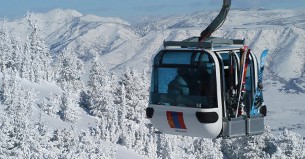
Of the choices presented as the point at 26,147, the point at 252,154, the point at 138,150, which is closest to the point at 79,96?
the point at 138,150

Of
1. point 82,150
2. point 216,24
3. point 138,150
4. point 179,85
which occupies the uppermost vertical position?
point 216,24

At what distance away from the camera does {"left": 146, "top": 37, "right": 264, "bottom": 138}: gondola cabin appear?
611 inches

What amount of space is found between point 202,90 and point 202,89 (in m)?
0.03

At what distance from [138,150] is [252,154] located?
63.5 feet

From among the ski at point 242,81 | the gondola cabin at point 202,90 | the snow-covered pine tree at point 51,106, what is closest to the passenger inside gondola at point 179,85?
the gondola cabin at point 202,90

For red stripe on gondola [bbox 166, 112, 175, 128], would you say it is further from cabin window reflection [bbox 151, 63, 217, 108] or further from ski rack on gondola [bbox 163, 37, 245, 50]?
ski rack on gondola [bbox 163, 37, 245, 50]

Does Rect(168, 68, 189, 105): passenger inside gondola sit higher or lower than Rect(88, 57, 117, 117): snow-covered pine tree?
higher

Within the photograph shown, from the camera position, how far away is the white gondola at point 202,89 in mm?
15523

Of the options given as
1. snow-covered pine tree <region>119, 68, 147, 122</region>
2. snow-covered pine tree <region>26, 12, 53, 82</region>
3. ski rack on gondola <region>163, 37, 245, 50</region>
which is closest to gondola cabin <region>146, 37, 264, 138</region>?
ski rack on gondola <region>163, 37, 245, 50</region>

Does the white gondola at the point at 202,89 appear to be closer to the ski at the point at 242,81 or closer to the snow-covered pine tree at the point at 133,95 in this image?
the ski at the point at 242,81

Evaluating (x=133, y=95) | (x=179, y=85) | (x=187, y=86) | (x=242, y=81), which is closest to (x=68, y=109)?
(x=133, y=95)

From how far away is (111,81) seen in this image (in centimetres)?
9919

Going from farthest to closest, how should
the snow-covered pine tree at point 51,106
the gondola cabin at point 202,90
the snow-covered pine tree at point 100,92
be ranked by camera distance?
the snow-covered pine tree at point 51,106 → the snow-covered pine tree at point 100,92 → the gondola cabin at point 202,90

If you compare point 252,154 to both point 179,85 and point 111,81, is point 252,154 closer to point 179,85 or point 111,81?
point 111,81
